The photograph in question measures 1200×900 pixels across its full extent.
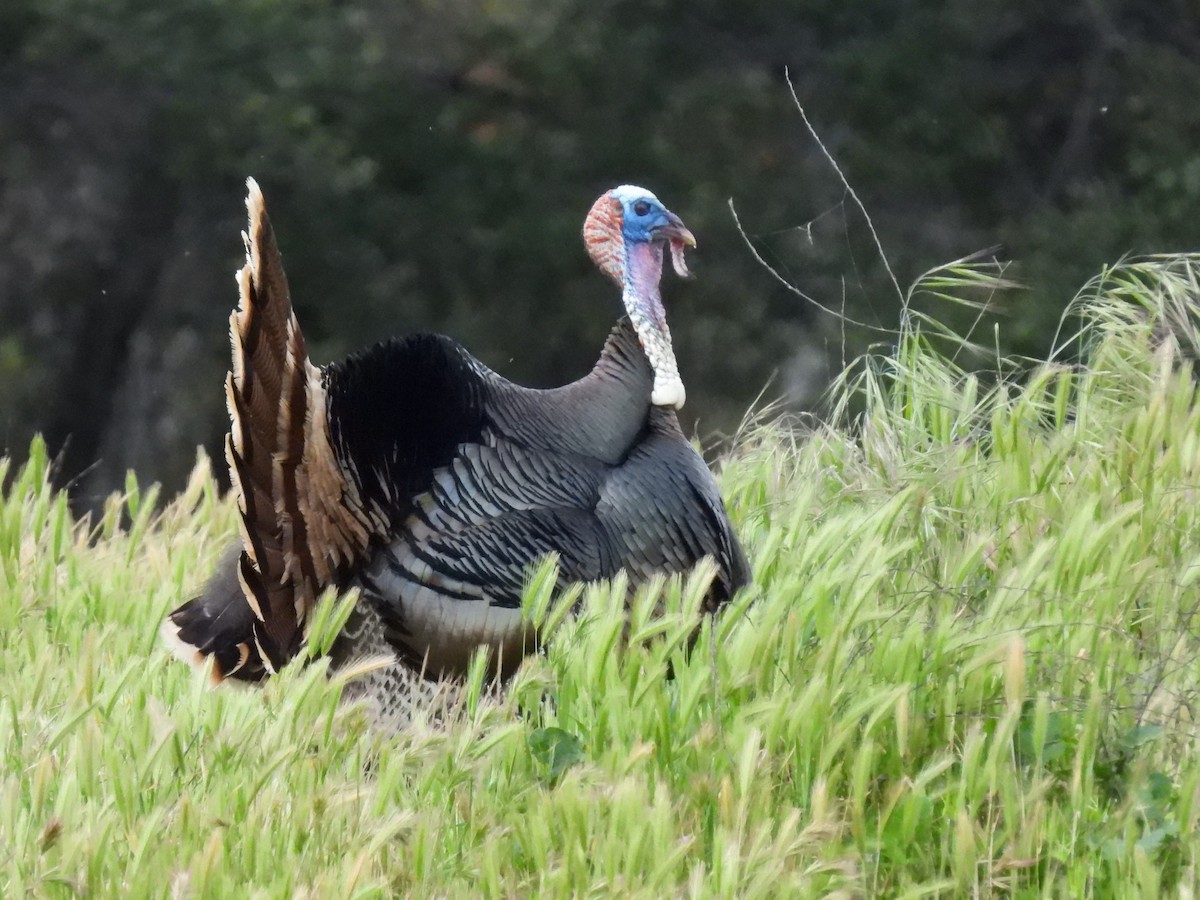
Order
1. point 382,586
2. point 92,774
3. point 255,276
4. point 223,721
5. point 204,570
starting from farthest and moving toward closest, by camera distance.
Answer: point 204,570
point 382,586
point 255,276
point 223,721
point 92,774

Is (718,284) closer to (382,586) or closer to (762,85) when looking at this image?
(762,85)

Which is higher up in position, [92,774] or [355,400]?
[355,400]

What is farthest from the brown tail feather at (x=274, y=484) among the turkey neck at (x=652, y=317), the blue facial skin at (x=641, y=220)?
the blue facial skin at (x=641, y=220)

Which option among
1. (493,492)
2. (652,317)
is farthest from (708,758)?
(652,317)

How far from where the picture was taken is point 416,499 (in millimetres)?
3330

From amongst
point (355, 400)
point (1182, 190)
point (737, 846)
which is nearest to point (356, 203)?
point (1182, 190)

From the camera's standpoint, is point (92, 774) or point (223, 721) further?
point (223, 721)

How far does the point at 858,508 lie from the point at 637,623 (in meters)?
1.22

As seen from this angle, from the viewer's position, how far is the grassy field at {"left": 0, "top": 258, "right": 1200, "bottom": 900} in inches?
90.7

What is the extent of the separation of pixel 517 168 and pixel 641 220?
543 cm

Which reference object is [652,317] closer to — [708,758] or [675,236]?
[675,236]

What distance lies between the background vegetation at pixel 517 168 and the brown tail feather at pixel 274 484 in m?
5.62

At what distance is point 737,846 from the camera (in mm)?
2193

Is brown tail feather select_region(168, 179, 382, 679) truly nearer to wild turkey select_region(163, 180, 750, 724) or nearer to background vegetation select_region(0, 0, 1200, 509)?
wild turkey select_region(163, 180, 750, 724)
